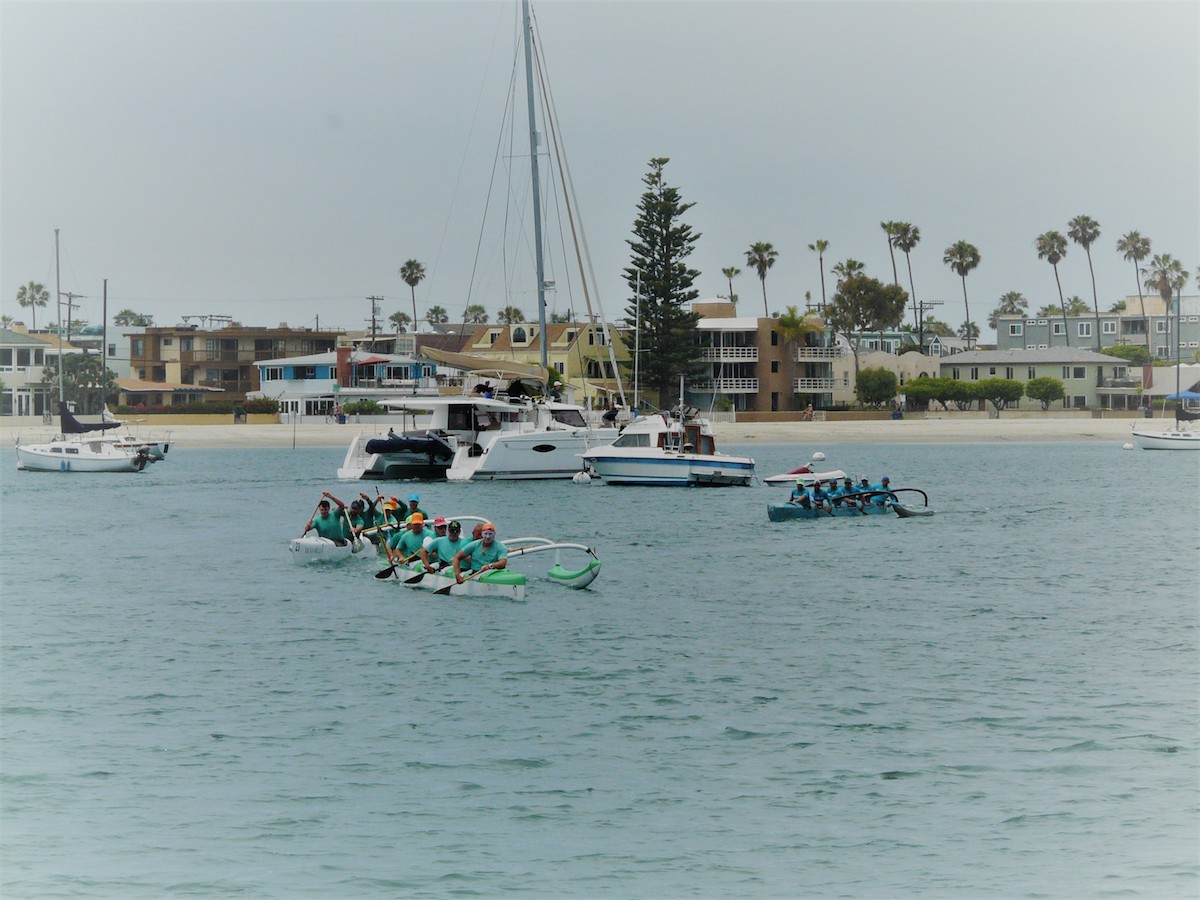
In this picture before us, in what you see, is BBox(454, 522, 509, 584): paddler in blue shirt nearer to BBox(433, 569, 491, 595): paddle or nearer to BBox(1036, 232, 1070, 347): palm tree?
BBox(433, 569, 491, 595): paddle

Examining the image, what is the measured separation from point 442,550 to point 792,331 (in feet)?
308

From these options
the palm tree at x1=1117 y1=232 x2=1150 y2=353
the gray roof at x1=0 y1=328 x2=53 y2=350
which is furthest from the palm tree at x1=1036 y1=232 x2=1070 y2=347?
the gray roof at x1=0 y1=328 x2=53 y2=350

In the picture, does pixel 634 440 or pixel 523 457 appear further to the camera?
pixel 523 457

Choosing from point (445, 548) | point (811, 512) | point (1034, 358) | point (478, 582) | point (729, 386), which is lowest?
point (478, 582)

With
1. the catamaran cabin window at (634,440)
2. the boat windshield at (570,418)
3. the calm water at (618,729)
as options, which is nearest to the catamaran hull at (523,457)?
the boat windshield at (570,418)

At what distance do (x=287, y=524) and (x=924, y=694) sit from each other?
106ft

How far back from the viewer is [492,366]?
6631 centimetres

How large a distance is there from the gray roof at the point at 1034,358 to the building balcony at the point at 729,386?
25591 millimetres

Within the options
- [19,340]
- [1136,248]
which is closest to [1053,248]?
[1136,248]

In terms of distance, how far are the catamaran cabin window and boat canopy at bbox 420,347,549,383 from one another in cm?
610

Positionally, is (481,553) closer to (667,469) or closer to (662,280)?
(667,469)

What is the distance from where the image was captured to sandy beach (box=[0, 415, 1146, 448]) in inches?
3942

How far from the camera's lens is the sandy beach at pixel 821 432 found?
10012 cm

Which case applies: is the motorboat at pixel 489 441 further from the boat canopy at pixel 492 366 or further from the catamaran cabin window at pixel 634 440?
the catamaran cabin window at pixel 634 440
